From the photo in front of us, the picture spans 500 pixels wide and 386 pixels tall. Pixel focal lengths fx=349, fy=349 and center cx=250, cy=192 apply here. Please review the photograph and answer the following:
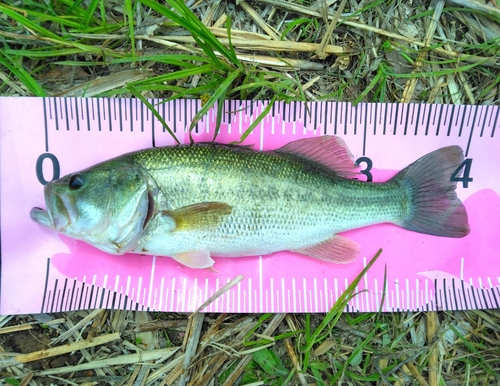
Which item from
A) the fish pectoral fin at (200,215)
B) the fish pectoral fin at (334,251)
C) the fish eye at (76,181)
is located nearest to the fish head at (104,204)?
the fish eye at (76,181)

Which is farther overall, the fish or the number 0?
the number 0

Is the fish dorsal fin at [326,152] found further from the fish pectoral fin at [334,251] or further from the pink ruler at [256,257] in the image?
the fish pectoral fin at [334,251]

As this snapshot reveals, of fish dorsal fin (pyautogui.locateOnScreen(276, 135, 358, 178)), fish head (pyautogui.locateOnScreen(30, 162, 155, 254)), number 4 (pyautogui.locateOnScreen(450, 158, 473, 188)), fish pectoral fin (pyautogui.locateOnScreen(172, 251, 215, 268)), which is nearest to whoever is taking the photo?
fish head (pyautogui.locateOnScreen(30, 162, 155, 254))

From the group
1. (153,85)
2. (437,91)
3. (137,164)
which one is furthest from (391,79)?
(137,164)

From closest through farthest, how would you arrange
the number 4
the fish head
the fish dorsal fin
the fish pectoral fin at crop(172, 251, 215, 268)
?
1. the fish head
2. the fish pectoral fin at crop(172, 251, 215, 268)
3. the fish dorsal fin
4. the number 4

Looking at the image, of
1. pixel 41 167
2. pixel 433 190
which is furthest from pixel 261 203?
pixel 41 167

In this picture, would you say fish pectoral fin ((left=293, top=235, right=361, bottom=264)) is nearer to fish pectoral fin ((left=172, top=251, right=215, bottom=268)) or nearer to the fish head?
fish pectoral fin ((left=172, top=251, right=215, bottom=268))

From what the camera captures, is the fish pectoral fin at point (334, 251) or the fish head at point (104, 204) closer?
the fish head at point (104, 204)

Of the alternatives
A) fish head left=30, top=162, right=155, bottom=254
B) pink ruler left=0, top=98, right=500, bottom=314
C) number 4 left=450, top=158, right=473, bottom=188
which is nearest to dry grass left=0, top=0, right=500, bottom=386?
pink ruler left=0, top=98, right=500, bottom=314
